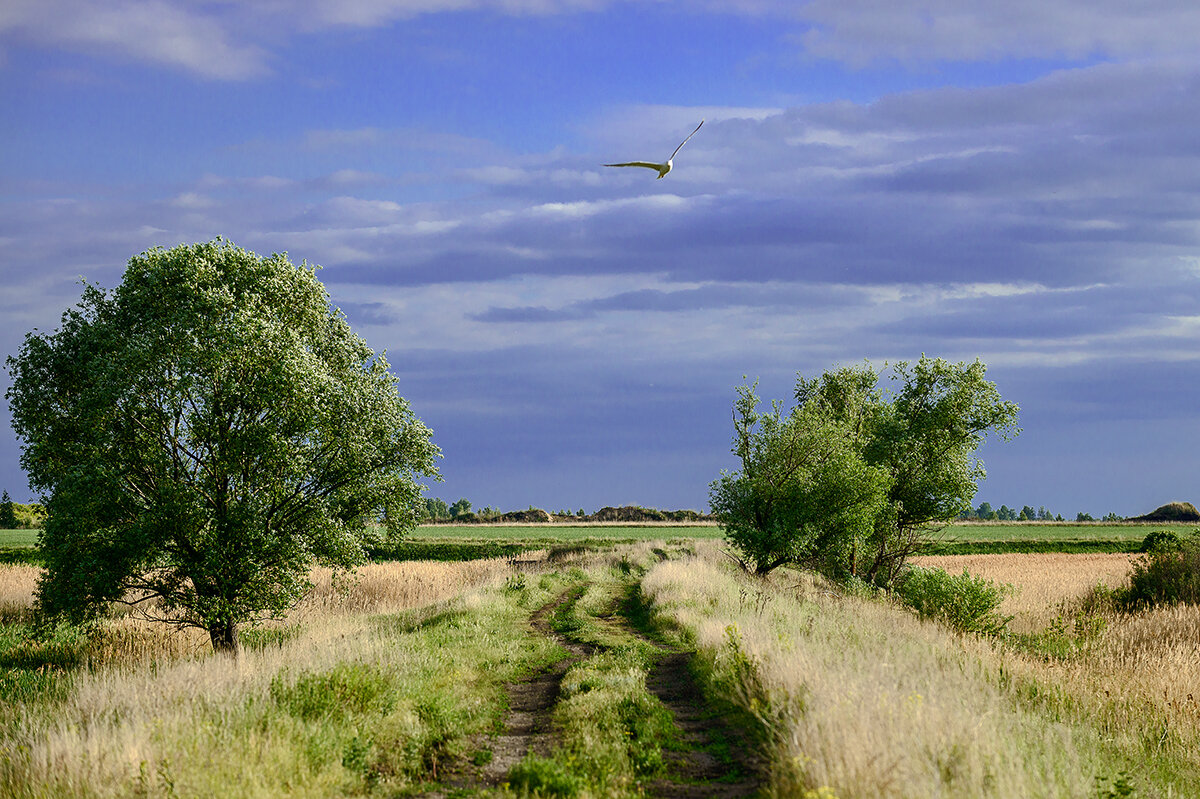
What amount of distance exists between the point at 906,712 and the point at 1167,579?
29645 millimetres

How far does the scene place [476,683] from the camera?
15.1 metres

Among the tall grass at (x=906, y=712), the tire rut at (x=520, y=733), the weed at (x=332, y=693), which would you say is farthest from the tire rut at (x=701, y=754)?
the weed at (x=332, y=693)

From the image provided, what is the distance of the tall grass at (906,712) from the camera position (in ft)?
28.1

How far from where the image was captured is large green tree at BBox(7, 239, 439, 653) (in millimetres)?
20516

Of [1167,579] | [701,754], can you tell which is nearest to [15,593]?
[701,754]

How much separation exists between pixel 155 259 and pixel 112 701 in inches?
551

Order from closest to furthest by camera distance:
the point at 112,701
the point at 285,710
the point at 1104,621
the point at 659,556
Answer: the point at 285,710 → the point at 112,701 → the point at 1104,621 → the point at 659,556

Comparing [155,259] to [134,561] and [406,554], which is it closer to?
[134,561]

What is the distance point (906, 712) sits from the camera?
32.1ft

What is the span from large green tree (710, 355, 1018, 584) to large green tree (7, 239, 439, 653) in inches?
660

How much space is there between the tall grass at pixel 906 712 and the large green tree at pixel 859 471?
458 inches

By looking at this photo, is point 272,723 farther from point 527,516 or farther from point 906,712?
point 527,516

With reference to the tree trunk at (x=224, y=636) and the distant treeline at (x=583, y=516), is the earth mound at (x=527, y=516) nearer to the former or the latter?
the distant treeline at (x=583, y=516)

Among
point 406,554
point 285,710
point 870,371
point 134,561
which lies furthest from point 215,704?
point 406,554
